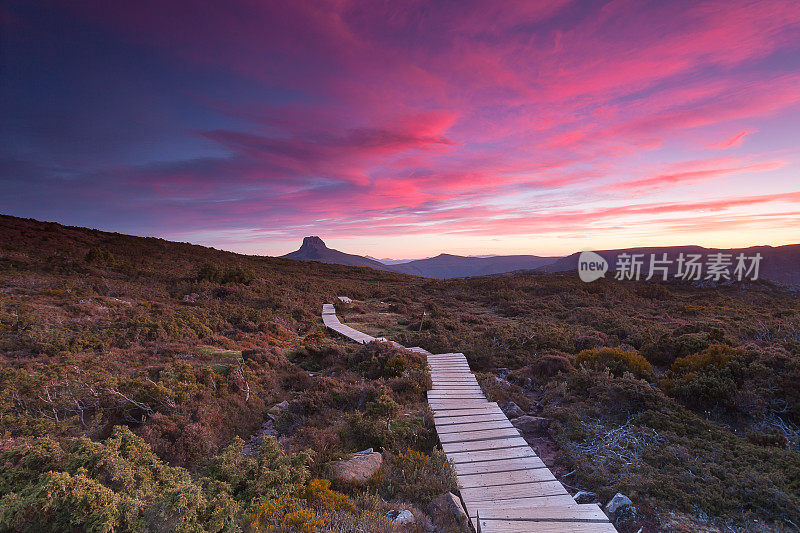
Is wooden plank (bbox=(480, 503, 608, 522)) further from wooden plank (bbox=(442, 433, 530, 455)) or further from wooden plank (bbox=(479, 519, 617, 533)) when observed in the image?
wooden plank (bbox=(442, 433, 530, 455))

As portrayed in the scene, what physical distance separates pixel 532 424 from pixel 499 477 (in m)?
2.34

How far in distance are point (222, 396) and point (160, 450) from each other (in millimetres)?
1988

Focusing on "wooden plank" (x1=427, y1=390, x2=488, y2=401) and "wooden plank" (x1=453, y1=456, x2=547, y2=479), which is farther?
"wooden plank" (x1=427, y1=390, x2=488, y2=401)

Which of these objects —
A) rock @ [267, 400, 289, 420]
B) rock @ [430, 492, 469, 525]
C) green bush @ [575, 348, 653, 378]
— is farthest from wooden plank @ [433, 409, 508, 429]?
green bush @ [575, 348, 653, 378]

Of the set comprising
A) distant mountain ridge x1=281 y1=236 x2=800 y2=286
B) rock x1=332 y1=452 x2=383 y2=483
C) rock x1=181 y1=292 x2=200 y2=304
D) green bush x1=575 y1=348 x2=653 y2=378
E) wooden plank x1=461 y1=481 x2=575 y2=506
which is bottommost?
wooden plank x1=461 y1=481 x2=575 y2=506

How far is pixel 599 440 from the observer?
5.89 meters

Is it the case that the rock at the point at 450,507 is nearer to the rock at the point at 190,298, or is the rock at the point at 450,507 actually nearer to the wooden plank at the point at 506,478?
the wooden plank at the point at 506,478

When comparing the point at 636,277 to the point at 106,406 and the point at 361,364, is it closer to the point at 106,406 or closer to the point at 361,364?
the point at 361,364

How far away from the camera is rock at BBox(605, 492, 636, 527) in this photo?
13.7 feet

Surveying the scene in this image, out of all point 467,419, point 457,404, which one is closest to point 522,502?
point 467,419

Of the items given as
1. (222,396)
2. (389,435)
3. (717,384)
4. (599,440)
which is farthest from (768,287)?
(222,396)

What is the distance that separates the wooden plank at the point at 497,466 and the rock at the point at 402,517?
1.15 m

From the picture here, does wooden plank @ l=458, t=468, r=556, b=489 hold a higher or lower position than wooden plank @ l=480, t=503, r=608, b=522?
lower

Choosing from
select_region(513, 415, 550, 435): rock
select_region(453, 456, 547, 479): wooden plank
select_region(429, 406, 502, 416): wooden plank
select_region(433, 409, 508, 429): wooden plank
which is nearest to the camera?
select_region(453, 456, 547, 479): wooden plank
